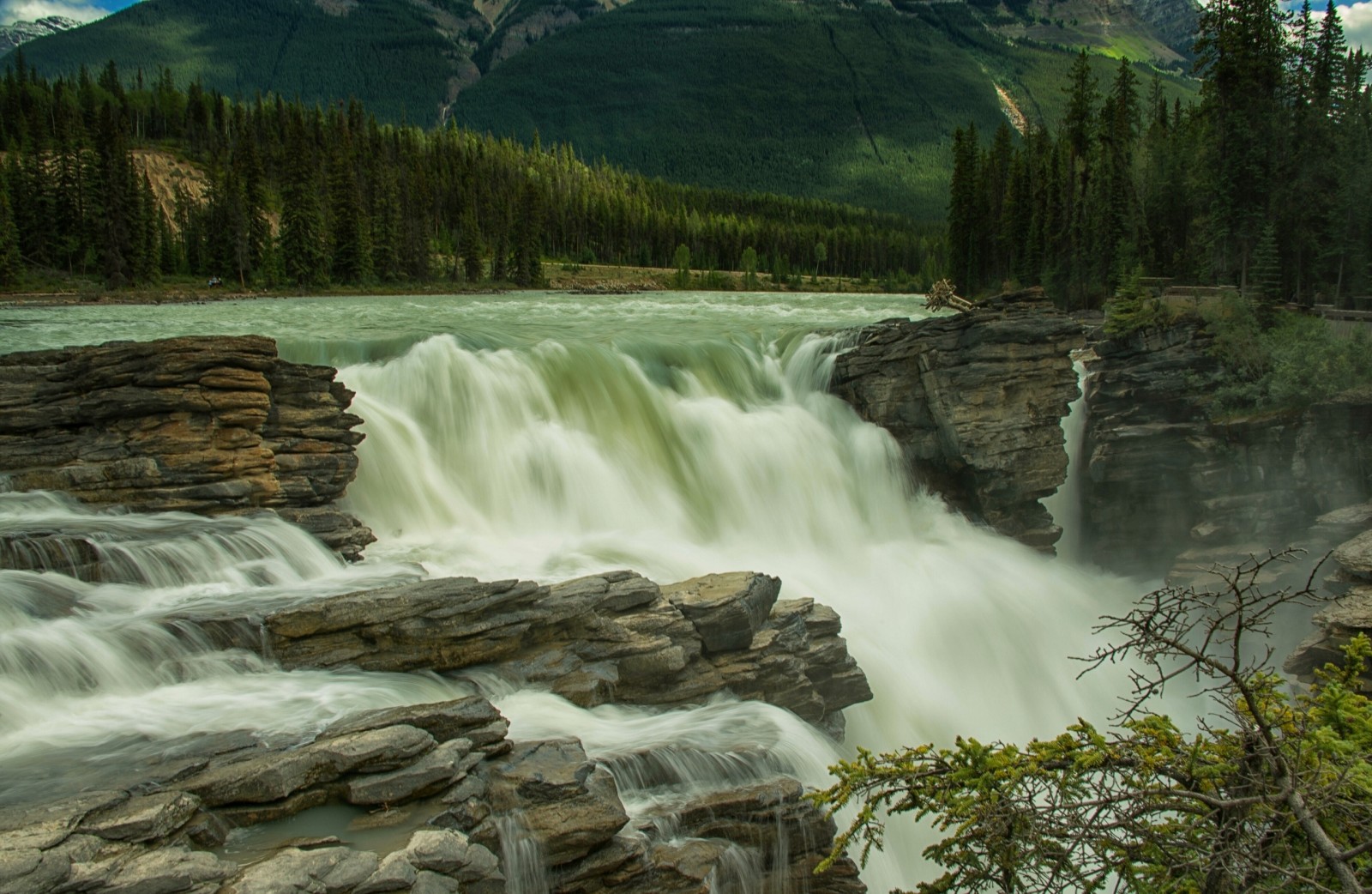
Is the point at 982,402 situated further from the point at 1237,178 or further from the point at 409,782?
the point at 1237,178

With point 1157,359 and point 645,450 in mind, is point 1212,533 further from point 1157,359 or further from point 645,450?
point 645,450

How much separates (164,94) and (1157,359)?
159 m

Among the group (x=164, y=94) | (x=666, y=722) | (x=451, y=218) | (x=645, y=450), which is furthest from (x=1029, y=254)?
(x=164, y=94)

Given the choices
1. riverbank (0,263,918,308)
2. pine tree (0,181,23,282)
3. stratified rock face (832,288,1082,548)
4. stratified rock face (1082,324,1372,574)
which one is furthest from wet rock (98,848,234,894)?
pine tree (0,181,23,282)

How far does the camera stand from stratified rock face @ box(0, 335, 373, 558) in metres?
14.4

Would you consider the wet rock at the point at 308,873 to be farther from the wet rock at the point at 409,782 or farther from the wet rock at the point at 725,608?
the wet rock at the point at 725,608

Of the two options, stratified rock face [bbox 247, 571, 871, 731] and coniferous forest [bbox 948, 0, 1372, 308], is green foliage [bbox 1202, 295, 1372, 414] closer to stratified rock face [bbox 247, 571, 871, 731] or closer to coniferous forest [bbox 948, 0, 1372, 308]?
coniferous forest [bbox 948, 0, 1372, 308]

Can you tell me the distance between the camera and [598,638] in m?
11.3

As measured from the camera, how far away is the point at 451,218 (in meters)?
114

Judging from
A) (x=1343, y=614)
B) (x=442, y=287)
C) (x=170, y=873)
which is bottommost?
(x=1343, y=614)

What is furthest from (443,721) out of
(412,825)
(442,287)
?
(442,287)

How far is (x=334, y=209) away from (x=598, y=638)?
84874 millimetres

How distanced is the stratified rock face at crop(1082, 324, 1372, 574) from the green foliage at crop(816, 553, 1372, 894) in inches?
826

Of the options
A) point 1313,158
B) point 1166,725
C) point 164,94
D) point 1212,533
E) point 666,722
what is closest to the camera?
point 1166,725
